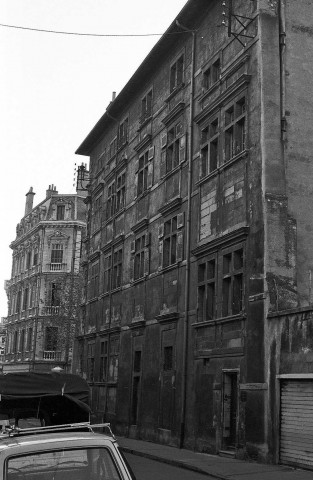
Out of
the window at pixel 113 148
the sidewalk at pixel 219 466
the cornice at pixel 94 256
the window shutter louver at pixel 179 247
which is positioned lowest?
the sidewalk at pixel 219 466

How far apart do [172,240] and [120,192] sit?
318 inches

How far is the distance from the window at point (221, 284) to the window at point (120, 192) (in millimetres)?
10252

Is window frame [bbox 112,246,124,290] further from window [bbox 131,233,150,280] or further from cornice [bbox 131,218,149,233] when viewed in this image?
cornice [bbox 131,218,149,233]

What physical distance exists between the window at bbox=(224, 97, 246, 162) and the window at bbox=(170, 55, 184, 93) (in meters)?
5.09

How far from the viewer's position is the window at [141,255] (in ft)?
85.7

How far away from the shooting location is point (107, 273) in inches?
1243

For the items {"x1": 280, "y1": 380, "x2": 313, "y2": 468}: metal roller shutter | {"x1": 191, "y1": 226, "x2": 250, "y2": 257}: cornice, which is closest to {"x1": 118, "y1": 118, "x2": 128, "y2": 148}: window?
{"x1": 191, "y1": 226, "x2": 250, "y2": 257}: cornice

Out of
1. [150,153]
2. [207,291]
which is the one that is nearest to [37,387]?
[207,291]

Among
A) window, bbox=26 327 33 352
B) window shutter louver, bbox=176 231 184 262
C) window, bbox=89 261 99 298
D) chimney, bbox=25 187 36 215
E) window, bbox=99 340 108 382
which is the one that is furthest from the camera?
chimney, bbox=25 187 36 215

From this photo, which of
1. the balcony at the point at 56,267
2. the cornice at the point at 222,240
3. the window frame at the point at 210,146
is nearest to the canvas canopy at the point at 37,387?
the cornice at the point at 222,240

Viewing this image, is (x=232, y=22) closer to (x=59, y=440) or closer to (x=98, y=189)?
(x=98, y=189)

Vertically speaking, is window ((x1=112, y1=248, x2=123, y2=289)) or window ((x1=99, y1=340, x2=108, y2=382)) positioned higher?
window ((x1=112, y1=248, x2=123, y2=289))

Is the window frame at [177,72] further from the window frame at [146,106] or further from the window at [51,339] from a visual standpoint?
the window at [51,339]

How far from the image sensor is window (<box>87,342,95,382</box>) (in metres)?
31.6
